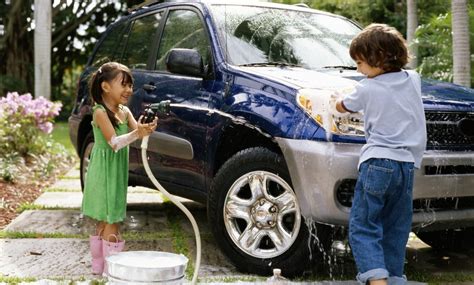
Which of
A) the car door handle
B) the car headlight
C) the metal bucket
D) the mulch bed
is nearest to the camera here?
the metal bucket

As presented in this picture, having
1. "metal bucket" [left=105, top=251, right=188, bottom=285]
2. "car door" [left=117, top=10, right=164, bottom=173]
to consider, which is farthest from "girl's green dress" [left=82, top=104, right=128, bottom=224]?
"car door" [left=117, top=10, right=164, bottom=173]

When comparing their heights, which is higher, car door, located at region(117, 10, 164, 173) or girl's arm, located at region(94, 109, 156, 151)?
car door, located at region(117, 10, 164, 173)

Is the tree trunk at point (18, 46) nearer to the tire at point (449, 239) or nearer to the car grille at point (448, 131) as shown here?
the tire at point (449, 239)

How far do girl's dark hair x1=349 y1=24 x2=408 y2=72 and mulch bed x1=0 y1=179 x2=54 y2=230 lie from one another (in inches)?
134

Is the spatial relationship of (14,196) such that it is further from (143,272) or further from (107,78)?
(143,272)

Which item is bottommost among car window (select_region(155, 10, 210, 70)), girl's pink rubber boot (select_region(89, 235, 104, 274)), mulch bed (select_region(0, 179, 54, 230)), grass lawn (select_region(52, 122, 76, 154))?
grass lawn (select_region(52, 122, 76, 154))

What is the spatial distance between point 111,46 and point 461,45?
394cm

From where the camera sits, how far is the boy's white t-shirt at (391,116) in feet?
11.1

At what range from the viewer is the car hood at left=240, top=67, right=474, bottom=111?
4043mm

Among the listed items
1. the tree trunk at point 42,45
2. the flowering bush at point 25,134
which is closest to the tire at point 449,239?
the flowering bush at point 25,134

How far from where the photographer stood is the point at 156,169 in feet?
17.0

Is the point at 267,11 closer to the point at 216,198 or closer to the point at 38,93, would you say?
the point at 216,198

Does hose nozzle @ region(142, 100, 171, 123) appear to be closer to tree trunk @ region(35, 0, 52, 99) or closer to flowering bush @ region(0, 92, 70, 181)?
flowering bush @ region(0, 92, 70, 181)

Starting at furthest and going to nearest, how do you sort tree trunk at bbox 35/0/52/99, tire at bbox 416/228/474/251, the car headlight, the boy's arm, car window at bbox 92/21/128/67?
tree trunk at bbox 35/0/52/99 < car window at bbox 92/21/128/67 < tire at bbox 416/228/474/251 < the car headlight < the boy's arm
